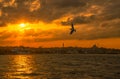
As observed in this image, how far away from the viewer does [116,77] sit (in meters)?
94.8

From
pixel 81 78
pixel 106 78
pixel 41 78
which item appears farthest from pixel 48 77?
pixel 106 78

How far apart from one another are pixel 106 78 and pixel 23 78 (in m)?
23.0

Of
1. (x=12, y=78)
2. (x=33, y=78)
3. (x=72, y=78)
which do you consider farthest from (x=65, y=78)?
(x=12, y=78)

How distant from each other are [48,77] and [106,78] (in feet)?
52.6

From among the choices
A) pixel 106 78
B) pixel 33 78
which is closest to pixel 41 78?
pixel 33 78

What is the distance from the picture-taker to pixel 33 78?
95062 millimetres

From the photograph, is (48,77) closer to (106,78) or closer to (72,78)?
→ (72,78)

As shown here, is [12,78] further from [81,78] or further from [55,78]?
[81,78]

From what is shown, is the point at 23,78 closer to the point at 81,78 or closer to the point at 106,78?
the point at 81,78

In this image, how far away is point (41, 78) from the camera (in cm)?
9338

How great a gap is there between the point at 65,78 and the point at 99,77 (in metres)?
9.89

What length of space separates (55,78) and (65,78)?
9.18 feet

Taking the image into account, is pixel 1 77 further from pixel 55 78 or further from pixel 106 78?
pixel 106 78

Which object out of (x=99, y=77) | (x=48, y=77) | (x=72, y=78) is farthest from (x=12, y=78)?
(x=99, y=77)
